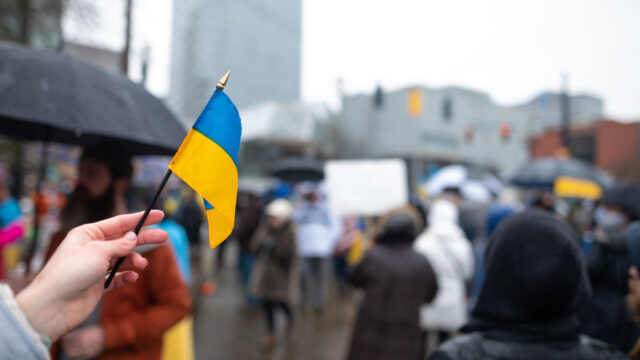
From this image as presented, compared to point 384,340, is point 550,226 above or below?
above

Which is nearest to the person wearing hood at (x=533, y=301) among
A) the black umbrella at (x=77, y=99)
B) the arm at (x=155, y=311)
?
the arm at (x=155, y=311)

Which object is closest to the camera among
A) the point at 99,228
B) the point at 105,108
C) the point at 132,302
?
the point at 99,228

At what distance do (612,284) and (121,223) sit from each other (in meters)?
3.48

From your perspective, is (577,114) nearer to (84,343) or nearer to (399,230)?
(399,230)

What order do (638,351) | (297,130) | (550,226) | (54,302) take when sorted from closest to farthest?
(54,302)
(550,226)
(638,351)
(297,130)

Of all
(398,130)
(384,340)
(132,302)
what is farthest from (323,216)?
(398,130)

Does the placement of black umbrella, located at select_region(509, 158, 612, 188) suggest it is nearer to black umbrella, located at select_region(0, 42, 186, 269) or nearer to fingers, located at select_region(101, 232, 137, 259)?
black umbrella, located at select_region(0, 42, 186, 269)

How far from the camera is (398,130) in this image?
29812mm

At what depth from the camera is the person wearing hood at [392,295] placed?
302 cm

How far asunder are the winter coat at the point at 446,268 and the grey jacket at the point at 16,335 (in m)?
3.60

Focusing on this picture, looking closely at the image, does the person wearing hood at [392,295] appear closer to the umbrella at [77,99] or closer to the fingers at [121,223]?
the umbrella at [77,99]

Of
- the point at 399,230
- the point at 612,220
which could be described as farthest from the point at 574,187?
the point at 399,230

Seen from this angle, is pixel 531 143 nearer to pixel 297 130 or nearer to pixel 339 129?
pixel 339 129

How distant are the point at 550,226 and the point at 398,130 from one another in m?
29.2
